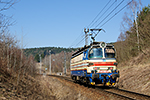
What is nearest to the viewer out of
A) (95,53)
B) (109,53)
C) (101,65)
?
(101,65)

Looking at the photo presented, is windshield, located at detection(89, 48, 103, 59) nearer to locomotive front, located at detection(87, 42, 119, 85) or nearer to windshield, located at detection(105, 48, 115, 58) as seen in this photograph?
locomotive front, located at detection(87, 42, 119, 85)

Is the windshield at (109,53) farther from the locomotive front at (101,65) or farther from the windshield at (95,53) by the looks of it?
the windshield at (95,53)

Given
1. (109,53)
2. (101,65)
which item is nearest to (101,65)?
(101,65)

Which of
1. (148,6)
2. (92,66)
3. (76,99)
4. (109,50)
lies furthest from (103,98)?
(148,6)

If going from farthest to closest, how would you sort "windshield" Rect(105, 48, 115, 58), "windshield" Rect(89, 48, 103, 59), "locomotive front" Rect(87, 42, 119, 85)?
1. "windshield" Rect(105, 48, 115, 58)
2. "windshield" Rect(89, 48, 103, 59)
3. "locomotive front" Rect(87, 42, 119, 85)

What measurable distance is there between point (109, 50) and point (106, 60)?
971 millimetres

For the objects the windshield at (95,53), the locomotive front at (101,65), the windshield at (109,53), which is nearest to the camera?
the locomotive front at (101,65)

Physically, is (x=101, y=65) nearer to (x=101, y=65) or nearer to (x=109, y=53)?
(x=101, y=65)

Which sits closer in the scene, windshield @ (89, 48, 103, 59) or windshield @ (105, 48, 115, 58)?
windshield @ (89, 48, 103, 59)

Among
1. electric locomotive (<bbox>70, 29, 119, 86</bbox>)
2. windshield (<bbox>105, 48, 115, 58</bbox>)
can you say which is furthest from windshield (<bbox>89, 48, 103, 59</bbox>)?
windshield (<bbox>105, 48, 115, 58</bbox>)

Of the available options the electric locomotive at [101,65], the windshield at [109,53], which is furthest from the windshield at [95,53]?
the windshield at [109,53]

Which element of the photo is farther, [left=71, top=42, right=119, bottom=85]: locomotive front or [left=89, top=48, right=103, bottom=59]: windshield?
[left=89, top=48, right=103, bottom=59]: windshield

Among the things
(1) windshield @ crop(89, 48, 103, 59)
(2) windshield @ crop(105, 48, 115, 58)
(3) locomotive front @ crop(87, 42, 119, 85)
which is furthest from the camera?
(2) windshield @ crop(105, 48, 115, 58)

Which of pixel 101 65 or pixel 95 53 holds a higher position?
pixel 95 53
